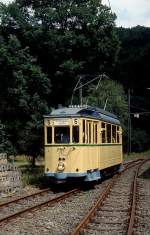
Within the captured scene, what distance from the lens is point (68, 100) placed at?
123ft

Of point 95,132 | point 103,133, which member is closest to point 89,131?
point 95,132

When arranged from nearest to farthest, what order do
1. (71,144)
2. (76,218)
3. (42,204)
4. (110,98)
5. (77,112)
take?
(76,218) < (42,204) < (71,144) < (77,112) < (110,98)

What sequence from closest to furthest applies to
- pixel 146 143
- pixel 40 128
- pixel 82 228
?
1. pixel 82 228
2. pixel 40 128
3. pixel 146 143

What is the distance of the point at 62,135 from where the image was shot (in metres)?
20.3

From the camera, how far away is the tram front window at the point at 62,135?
2014 centimetres

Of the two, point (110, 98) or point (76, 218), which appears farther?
point (110, 98)

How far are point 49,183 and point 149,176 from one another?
7054mm

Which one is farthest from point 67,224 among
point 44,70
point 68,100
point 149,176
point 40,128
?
point 68,100

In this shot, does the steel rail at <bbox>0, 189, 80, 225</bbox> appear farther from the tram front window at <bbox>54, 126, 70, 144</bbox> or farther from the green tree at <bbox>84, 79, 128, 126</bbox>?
the green tree at <bbox>84, 79, 128, 126</bbox>

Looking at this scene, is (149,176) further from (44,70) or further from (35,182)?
(44,70)

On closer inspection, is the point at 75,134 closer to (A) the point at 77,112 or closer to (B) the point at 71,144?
(B) the point at 71,144

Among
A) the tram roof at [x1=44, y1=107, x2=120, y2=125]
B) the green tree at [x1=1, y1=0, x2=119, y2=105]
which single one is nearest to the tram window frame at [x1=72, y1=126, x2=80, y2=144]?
the tram roof at [x1=44, y1=107, x2=120, y2=125]

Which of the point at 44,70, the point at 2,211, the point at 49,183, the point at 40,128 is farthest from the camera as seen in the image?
the point at 44,70

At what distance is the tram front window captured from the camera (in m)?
20.1
